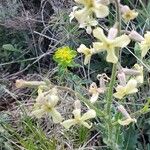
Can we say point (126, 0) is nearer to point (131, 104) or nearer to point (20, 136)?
point (131, 104)

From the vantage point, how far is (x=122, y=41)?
3.60 ft

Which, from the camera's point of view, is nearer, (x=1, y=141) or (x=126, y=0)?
(x=1, y=141)

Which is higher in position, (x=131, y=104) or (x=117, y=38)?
(x=117, y=38)

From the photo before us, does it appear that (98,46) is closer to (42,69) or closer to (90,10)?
(90,10)

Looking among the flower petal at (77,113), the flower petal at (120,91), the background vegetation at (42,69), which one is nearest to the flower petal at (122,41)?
the flower petal at (120,91)

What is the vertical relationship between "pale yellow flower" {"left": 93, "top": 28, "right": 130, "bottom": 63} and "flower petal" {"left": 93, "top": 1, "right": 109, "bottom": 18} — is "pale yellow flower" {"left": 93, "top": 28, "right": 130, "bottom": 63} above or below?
below

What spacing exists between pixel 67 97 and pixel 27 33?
1.58 ft

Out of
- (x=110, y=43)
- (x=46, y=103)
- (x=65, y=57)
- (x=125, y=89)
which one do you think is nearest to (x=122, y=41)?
(x=110, y=43)

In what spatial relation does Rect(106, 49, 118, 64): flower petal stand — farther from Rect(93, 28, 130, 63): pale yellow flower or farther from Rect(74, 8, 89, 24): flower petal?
Rect(74, 8, 89, 24): flower petal

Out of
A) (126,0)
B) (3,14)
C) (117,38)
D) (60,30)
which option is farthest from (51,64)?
(117,38)

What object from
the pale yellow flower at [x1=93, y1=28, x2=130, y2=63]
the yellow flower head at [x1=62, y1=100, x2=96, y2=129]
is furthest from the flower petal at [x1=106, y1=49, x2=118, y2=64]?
the yellow flower head at [x1=62, y1=100, x2=96, y2=129]

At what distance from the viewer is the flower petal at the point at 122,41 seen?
1093 mm

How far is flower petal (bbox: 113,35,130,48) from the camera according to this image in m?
1.09

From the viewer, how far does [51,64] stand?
214 cm
